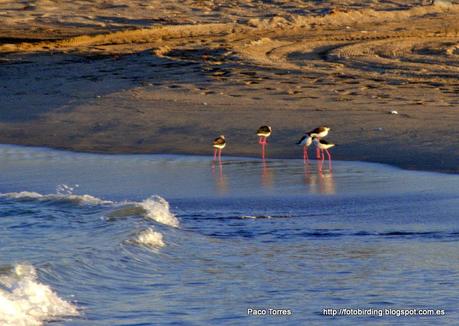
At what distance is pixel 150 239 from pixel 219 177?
2.76m

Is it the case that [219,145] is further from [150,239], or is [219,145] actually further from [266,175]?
[150,239]

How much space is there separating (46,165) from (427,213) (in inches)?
196

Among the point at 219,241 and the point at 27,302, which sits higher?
the point at 27,302

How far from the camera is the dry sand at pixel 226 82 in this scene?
565 inches

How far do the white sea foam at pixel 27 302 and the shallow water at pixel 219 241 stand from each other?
15mm

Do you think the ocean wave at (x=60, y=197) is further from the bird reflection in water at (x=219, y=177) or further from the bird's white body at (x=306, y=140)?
the bird's white body at (x=306, y=140)

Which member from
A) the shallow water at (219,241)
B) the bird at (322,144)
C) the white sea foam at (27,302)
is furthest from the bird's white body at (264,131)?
the white sea foam at (27,302)

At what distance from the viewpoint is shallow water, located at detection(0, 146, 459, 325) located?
25.3 ft

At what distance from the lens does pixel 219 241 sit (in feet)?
31.9

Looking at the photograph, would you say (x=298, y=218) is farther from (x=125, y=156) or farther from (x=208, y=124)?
(x=208, y=124)

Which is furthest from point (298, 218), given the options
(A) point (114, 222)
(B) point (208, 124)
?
(B) point (208, 124)

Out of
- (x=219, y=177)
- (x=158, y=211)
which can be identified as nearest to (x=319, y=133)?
(x=219, y=177)

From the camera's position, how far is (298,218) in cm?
1037

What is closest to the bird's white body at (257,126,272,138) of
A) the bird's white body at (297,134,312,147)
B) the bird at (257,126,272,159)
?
the bird at (257,126,272,159)
